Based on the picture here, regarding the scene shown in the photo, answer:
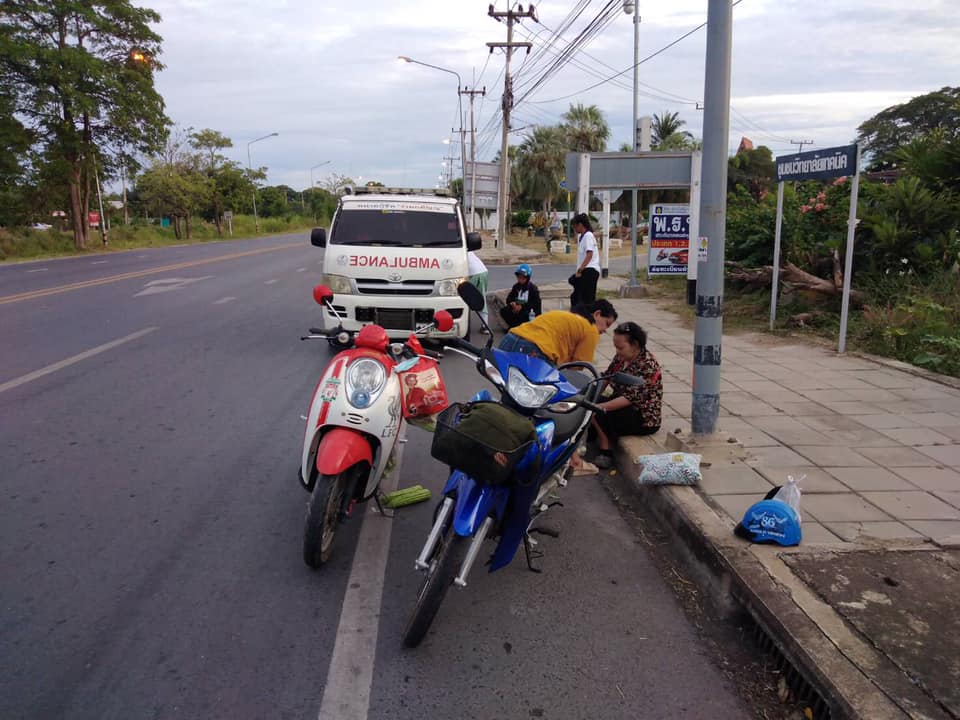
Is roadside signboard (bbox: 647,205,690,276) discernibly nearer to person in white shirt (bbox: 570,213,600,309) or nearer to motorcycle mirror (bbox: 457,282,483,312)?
person in white shirt (bbox: 570,213,600,309)

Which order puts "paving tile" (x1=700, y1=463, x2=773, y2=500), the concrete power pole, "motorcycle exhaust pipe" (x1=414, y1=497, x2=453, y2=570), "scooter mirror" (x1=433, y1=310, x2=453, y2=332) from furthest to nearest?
the concrete power pole < "paving tile" (x1=700, y1=463, x2=773, y2=500) < "scooter mirror" (x1=433, y1=310, x2=453, y2=332) < "motorcycle exhaust pipe" (x1=414, y1=497, x2=453, y2=570)

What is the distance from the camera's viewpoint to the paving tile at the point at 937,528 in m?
4.15

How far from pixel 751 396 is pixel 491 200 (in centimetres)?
3109

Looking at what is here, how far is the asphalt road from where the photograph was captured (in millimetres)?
3070

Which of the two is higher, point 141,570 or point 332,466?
point 332,466

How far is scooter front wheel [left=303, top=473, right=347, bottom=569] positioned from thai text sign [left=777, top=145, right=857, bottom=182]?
7314mm

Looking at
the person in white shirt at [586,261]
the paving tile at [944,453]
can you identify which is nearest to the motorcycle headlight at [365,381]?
the paving tile at [944,453]

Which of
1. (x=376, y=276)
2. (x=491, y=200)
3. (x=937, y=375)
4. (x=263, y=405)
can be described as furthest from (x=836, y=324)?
(x=491, y=200)

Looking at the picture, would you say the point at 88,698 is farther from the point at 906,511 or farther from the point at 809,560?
the point at 906,511

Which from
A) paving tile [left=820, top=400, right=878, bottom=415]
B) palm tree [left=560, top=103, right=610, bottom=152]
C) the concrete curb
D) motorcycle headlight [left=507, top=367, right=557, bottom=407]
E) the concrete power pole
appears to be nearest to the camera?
the concrete curb

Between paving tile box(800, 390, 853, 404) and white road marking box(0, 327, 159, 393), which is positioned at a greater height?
white road marking box(0, 327, 159, 393)

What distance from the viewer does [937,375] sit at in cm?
790

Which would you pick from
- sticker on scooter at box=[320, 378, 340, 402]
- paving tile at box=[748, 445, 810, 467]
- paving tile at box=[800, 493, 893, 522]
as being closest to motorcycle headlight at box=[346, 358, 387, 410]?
sticker on scooter at box=[320, 378, 340, 402]

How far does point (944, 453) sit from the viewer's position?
5.58 m
